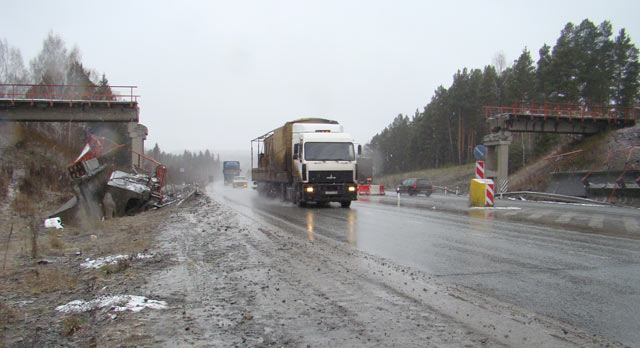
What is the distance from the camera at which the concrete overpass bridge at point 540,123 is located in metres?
40.1

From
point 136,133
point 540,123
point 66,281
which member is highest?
point 540,123

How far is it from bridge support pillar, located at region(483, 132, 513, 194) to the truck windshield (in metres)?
22.5

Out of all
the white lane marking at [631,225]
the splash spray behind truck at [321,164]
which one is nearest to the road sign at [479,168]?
the splash spray behind truck at [321,164]

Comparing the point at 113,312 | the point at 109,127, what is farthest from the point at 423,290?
the point at 109,127

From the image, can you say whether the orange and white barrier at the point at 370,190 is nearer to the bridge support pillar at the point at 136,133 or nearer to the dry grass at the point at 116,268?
the bridge support pillar at the point at 136,133

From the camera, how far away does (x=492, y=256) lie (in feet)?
27.0

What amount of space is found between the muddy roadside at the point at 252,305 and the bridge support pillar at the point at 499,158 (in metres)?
35.0

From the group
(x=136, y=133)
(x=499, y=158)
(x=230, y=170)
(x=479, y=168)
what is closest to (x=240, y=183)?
(x=230, y=170)

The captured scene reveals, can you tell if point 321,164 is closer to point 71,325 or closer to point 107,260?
point 107,260

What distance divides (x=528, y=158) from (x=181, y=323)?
207ft

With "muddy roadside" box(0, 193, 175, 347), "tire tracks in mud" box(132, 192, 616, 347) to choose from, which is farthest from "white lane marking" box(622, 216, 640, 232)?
"muddy roadside" box(0, 193, 175, 347)

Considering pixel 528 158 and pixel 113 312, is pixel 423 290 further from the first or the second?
pixel 528 158

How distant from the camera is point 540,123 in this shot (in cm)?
4053

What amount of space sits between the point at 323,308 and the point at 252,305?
2.56 feet
